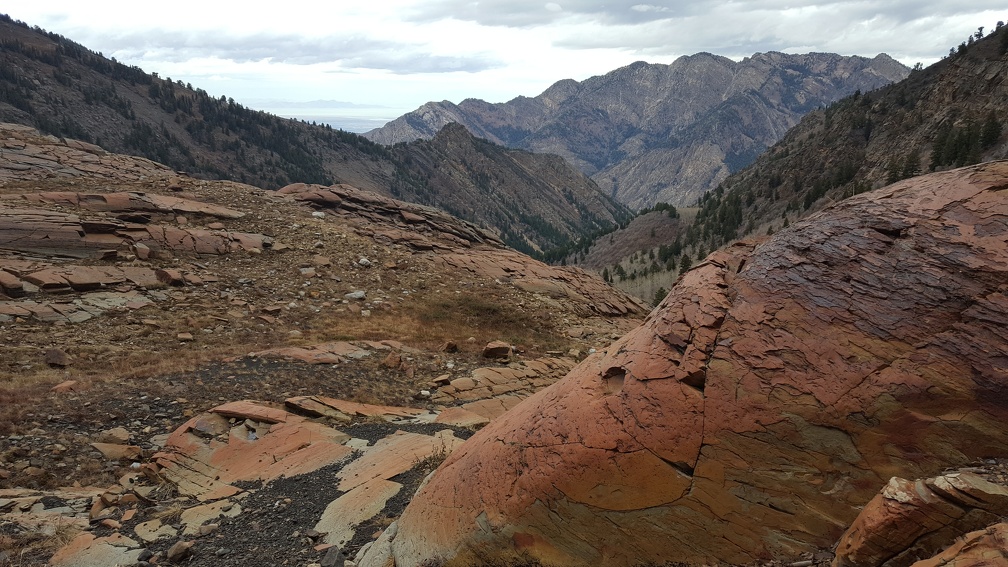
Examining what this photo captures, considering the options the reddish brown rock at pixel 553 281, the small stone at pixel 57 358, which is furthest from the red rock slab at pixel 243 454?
the reddish brown rock at pixel 553 281

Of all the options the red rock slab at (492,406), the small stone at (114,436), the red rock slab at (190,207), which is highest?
the red rock slab at (190,207)

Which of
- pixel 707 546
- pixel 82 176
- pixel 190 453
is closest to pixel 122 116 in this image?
pixel 82 176

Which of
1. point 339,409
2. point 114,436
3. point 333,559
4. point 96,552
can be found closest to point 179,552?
point 96,552

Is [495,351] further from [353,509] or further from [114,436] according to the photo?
[114,436]

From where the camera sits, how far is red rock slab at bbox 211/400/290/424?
13.7m

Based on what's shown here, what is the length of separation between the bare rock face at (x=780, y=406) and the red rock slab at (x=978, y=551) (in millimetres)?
1258

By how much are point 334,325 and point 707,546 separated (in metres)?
20.2

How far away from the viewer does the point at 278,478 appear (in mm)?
11414

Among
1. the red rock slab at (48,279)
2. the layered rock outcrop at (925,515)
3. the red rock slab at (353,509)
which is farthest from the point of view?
the red rock slab at (48,279)

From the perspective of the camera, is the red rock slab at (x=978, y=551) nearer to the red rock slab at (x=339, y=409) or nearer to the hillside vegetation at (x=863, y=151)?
the red rock slab at (x=339, y=409)

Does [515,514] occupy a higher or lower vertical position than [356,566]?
higher

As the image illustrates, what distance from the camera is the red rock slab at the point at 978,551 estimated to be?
3969 mm

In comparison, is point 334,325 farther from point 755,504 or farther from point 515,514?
point 755,504

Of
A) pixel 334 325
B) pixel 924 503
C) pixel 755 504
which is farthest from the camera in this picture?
pixel 334 325
